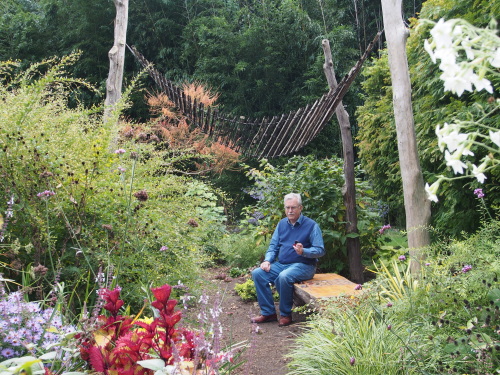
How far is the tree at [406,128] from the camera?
4035 millimetres

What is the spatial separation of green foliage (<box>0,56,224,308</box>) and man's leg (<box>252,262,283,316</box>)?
1319 mm

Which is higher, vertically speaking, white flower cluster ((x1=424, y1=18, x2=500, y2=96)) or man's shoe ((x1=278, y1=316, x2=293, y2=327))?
white flower cluster ((x1=424, y1=18, x2=500, y2=96))

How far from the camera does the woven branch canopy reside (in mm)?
5277

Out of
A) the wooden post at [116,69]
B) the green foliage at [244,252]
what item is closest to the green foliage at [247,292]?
the green foliage at [244,252]

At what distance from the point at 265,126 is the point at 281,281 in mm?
2386

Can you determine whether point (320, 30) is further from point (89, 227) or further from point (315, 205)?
point (89, 227)

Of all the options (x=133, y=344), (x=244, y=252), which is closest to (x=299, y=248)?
(x=244, y=252)

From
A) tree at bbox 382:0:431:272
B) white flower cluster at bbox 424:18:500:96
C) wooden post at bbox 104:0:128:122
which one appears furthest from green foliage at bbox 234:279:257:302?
white flower cluster at bbox 424:18:500:96

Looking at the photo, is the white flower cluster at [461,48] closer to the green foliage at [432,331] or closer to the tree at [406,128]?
the green foliage at [432,331]

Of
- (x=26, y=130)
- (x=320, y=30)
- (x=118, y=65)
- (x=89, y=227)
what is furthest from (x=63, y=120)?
(x=320, y=30)

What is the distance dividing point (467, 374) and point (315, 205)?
3404 mm

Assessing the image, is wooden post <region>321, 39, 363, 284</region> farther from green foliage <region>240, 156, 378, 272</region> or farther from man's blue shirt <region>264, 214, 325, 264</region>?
man's blue shirt <region>264, 214, 325, 264</region>

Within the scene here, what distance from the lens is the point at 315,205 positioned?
5371 mm

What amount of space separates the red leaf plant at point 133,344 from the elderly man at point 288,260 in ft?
9.10
